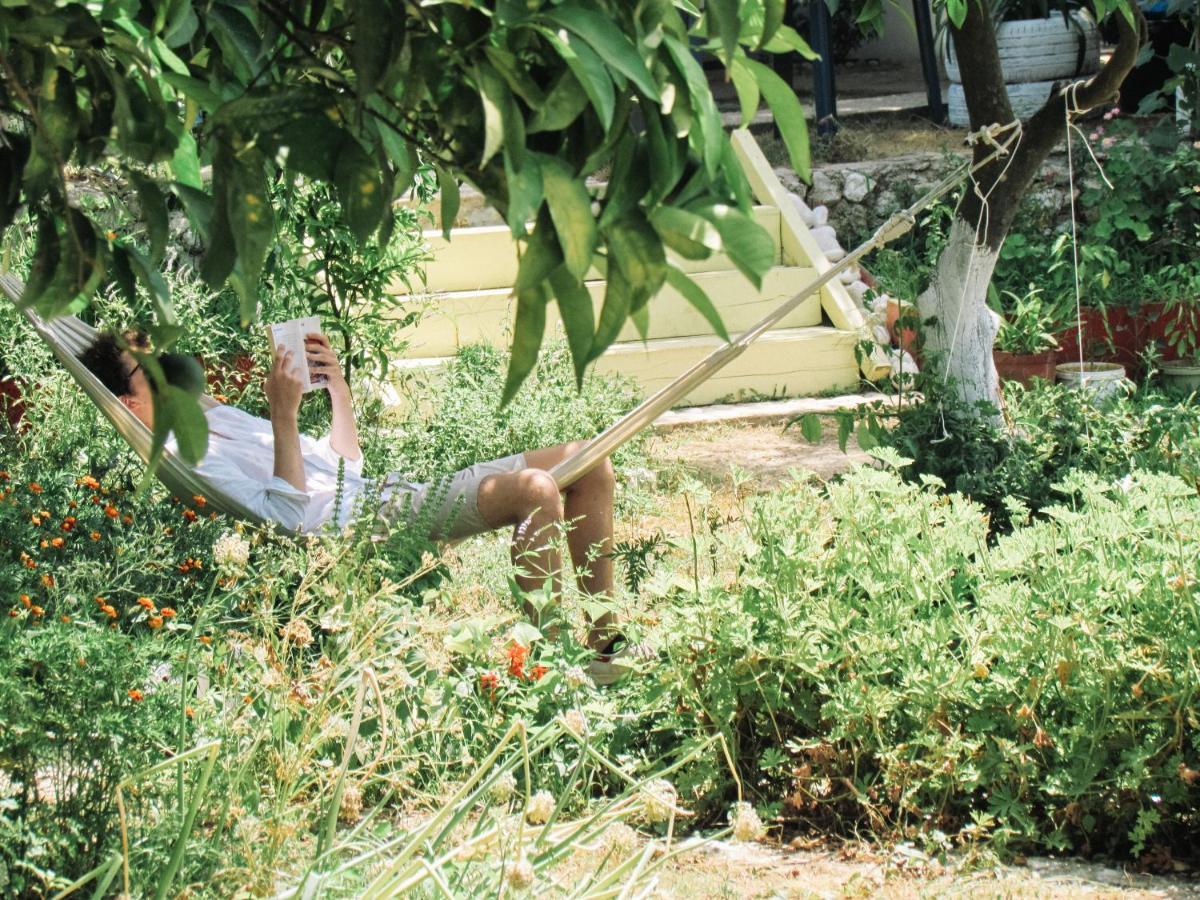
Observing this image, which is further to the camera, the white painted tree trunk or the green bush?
the white painted tree trunk

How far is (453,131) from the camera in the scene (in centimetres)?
98

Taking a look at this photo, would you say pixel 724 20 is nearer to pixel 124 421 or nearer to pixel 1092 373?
pixel 124 421

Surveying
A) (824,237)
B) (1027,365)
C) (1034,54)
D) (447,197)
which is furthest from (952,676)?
(1034,54)

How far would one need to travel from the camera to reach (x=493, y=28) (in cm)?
88

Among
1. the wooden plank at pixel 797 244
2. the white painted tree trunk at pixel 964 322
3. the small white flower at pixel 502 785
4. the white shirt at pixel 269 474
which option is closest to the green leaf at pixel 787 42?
the small white flower at pixel 502 785

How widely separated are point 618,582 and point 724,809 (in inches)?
34.0

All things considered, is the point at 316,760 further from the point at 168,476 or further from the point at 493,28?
the point at 493,28

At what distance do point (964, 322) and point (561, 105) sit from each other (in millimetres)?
3379

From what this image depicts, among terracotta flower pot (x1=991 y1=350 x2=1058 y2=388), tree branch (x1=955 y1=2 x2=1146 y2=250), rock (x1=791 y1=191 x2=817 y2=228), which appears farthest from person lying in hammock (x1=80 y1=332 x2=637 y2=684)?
rock (x1=791 y1=191 x2=817 y2=228)

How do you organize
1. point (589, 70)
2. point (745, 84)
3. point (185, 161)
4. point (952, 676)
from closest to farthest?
point (589, 70) → point (745, 84) → point (185, 161) → point (952, 676)

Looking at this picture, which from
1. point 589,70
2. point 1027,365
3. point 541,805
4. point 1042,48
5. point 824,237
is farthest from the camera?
point 1042,48

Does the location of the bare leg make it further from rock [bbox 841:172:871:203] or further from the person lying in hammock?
rock [bbox 841:172:871:203]

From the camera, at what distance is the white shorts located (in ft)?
10.4

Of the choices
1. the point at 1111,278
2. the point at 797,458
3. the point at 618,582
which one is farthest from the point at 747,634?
the point at 1111,278
